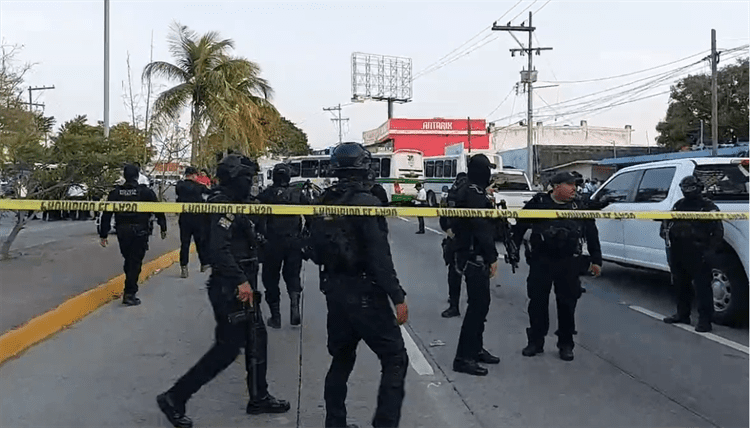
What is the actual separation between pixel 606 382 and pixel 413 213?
7.19 feet

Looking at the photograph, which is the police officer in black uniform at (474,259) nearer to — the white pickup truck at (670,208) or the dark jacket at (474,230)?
the dark jacket at (474,230)

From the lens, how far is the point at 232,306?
16.5 ft

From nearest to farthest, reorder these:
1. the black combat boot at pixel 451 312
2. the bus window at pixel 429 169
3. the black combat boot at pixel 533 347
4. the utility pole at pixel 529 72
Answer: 1. the black combat boot at pixel 533 347
2. the black combat boot at pixel 451 312
3. the bus window at pixel 429 169
4. the utility pole at pixel 529 72

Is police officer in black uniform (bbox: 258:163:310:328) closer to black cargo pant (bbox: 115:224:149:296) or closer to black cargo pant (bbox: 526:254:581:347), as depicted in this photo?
black cargo pant (bbox: 115:224:149:296)

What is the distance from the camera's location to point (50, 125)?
1302 centimetres

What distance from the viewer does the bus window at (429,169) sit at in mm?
32213

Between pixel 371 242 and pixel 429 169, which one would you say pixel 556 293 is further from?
pixel 429 169

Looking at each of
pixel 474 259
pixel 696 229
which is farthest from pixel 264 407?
pixel 696 229

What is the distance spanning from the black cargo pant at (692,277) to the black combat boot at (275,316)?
4.27m

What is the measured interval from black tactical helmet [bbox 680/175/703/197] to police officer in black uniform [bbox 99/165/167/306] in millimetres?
5905

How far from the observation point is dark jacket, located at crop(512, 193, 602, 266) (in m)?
6.44

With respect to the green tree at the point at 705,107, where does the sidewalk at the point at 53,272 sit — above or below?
below

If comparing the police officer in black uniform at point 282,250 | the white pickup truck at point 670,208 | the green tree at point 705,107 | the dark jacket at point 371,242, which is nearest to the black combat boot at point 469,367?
the dark jacket at point 371,242

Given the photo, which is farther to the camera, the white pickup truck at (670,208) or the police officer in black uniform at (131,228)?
the police officer in black uniform at (131,228)
